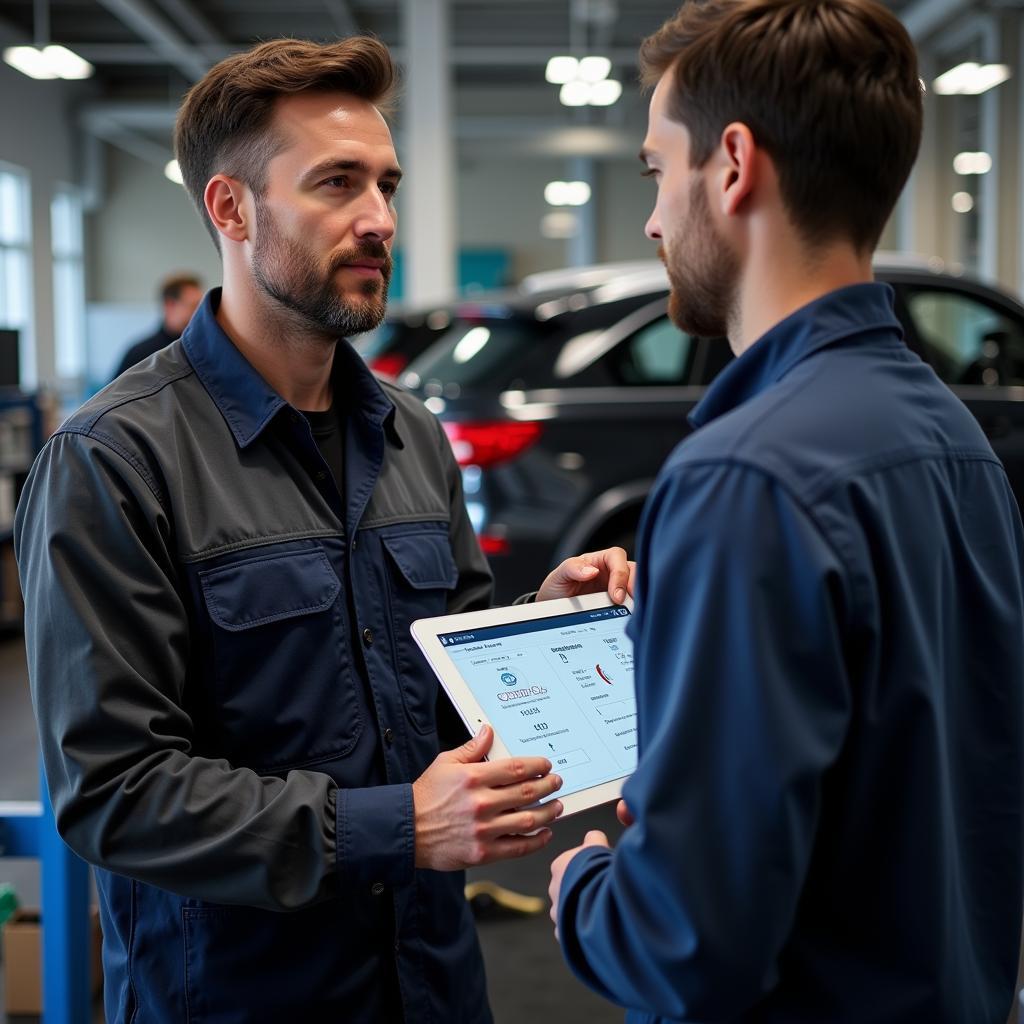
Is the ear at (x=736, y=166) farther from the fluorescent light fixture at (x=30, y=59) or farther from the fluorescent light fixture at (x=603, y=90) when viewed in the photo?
the fluorescent light fixture at (x=30, y=59)

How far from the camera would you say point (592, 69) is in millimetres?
8953

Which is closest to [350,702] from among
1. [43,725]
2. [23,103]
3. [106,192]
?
[43,725]

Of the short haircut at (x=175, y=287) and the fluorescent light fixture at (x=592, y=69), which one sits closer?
the short haircut at (x=175, y=287)

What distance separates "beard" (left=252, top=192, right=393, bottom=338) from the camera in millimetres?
1465

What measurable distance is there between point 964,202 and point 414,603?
536 inches

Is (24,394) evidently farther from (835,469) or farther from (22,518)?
(835,469)

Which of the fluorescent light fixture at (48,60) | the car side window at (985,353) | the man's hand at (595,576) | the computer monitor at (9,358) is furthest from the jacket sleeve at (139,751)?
the fluorescent light fixture at (48,60)

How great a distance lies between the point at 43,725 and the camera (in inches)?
47.7

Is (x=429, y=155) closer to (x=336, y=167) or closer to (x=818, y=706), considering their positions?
(x=336, y=167)

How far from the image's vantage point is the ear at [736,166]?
917 mm

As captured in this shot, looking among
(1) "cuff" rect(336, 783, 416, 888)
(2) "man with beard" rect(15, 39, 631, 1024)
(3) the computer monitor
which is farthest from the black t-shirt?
(3) the computer monitor

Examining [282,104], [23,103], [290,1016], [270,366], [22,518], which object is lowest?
[290,1016]

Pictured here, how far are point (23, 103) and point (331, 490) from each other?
13158 mm

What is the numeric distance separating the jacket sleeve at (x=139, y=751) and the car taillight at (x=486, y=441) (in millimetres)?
2820
